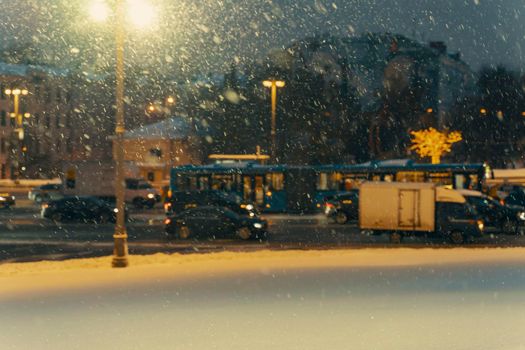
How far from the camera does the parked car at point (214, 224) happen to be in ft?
102

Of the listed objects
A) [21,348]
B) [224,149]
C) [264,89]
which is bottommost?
[21,348]

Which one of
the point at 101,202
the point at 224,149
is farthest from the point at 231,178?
the point at 224,149

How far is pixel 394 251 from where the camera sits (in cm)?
2534

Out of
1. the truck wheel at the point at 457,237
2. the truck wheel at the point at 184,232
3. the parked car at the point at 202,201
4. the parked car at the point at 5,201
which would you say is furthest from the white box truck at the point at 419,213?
the parked car at the point at 5,201

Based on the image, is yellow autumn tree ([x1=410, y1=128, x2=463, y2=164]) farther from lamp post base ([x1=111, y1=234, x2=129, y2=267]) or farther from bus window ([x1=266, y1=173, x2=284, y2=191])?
lamp post base ([x1=111, y1=234, x2=129, y2=267])

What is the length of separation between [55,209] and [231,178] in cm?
1155

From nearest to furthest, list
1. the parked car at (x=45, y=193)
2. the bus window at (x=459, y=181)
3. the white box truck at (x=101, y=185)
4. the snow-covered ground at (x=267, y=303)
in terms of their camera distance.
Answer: the snow-covered ground at (x=267, y=303), the bus window at (x=459, y=181), the white box truck at (x=101, y=185), the parked car at (x=45, y=193)

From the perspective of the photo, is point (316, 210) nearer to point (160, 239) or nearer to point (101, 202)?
point (101, 202)

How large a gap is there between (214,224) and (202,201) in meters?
7.93

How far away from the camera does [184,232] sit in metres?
31.7

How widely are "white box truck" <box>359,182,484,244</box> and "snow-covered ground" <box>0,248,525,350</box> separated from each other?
6.33 meters

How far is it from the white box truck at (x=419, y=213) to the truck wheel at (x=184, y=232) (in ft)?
21.3

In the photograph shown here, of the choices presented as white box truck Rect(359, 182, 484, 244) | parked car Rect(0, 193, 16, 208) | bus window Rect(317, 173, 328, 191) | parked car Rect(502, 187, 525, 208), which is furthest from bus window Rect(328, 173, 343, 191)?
parked car Rect(0, 193, 16, 208)

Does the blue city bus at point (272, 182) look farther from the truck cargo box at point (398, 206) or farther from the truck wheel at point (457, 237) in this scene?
the truck wheel at point (457, 237)
